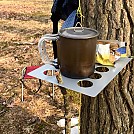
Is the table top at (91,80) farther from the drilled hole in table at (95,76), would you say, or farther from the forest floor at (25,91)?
the forest floor at (25,91)

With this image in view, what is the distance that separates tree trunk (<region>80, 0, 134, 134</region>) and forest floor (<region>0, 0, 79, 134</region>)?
0.19 m

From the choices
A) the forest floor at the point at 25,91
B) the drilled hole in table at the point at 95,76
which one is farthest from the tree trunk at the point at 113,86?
the drilled hole in table at the point at 95,76

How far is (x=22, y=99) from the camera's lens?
3.34 m

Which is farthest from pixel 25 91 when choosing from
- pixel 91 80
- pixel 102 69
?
pixel 91 80

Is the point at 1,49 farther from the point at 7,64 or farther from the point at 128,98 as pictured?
the point at 128,98

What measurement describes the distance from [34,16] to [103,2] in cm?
600

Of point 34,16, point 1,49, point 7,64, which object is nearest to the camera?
point 7,64

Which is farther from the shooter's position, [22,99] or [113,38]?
[22,99]

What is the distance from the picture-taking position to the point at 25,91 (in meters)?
3.55

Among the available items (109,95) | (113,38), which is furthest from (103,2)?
(109,95)

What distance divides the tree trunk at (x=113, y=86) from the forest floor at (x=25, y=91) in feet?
0.64

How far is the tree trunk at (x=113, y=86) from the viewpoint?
1.52 m

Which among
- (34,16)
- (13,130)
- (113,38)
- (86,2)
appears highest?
(86,2)

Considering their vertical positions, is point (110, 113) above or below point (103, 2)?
below
